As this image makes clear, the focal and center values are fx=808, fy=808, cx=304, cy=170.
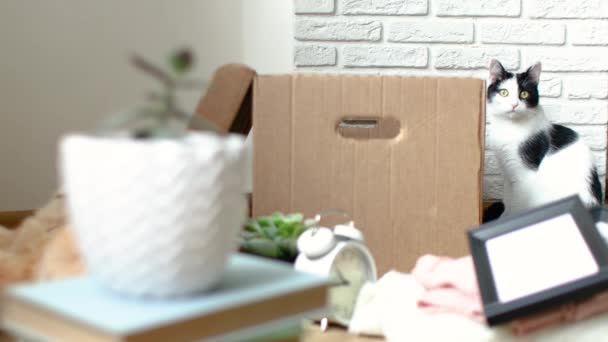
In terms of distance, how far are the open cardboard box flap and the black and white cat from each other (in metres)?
0.74

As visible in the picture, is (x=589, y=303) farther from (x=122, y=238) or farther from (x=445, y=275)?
(x=122, y=238)

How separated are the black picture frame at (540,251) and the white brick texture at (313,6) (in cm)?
136

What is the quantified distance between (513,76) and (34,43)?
112 centimetres

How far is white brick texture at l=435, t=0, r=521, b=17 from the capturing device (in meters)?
2.13

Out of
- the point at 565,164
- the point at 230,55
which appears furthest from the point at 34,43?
the point at 565,164

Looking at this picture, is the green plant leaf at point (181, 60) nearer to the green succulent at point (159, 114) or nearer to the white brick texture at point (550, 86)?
the green succulent at point (159, 114)

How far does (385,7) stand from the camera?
2.13m

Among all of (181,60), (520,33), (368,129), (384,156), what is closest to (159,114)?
(181,60)

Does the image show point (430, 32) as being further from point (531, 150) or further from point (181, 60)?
point (181, 60)

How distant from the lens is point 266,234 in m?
0.95

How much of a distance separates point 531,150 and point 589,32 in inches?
16.5

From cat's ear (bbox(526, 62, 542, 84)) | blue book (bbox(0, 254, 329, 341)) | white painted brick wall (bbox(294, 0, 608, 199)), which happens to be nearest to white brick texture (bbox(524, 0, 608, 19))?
white painted brick wall (bbox(294, 0, 608, 199))

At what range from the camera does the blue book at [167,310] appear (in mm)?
439

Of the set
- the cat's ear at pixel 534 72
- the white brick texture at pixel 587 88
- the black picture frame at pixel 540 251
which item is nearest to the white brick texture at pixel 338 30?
the cat's ear at pixel 534 72
